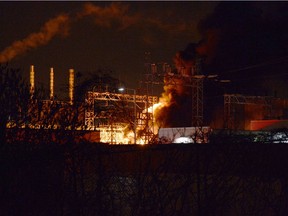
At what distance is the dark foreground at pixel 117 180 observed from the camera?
447 centimetres

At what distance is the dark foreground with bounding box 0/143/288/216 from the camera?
447cm

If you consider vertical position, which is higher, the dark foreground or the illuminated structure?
the illuminated structure

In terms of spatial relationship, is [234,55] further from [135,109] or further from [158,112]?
[135,109]

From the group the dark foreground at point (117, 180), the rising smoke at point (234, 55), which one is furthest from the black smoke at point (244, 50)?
the dark foreground at point (117, 180)

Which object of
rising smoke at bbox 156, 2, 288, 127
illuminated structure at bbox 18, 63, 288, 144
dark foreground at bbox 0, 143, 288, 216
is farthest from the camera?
rising smoke at bbox 156, 2, 288, 127

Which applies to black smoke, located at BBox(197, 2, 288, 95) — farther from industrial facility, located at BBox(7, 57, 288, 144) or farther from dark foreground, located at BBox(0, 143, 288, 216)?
dark foreground, located at BBox(0, 143, 288, 216)

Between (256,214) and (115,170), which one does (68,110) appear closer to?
(115,170)

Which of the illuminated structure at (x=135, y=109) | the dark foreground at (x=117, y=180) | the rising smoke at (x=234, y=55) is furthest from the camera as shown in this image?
the rising smoke at (x=234, y=55)

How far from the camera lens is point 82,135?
532 centimetres

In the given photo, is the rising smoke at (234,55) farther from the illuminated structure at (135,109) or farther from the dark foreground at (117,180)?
the dark foreground at (117,180)

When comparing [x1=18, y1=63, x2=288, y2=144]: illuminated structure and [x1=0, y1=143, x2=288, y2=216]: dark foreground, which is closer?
[x1=0, y1=143, x2=288, y2=216]: dark foreground

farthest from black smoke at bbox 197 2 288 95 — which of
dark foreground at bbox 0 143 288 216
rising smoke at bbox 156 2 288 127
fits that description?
dark foreground at bbox 0 143 288 216

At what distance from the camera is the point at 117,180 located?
4.91 metres

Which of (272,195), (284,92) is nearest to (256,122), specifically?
(284,92)
